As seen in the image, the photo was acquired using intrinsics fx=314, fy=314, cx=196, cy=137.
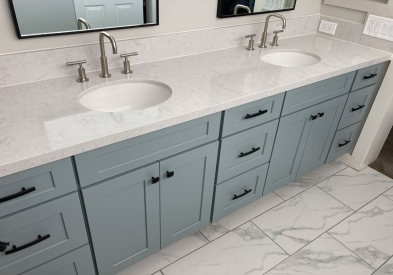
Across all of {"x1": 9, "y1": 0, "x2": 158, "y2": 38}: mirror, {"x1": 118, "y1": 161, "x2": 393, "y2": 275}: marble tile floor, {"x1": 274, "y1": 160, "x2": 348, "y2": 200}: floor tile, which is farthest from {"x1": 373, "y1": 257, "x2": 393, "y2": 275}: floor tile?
{"x1": 9, "y1": 0, "x2": 158, "y2": 38}: mirror

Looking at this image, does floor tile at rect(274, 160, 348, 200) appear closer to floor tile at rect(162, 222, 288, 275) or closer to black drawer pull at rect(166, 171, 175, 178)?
floor tile at rect(162, 222, 288, 275)

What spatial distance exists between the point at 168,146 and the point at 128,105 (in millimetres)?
351

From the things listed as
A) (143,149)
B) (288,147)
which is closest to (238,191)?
(288,147)

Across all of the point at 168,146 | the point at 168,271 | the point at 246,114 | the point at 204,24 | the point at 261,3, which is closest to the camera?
the point at 168,146

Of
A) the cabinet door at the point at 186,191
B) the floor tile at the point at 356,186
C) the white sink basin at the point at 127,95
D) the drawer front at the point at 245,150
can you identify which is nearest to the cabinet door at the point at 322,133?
the floor tile at the point at 356,186

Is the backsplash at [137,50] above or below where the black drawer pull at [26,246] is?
above

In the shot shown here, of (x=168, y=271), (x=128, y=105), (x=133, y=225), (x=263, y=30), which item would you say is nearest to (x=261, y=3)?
(x=263, y=30)

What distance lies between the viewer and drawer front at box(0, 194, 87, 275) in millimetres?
994

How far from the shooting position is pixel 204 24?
1.75 metres

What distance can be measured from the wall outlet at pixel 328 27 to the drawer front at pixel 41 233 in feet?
6.62

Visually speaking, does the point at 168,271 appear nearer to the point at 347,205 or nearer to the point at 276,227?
the point at 276,227

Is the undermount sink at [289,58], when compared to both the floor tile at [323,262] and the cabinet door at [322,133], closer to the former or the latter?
the cabinet door at [322,133]

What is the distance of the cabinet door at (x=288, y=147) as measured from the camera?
1.69 metres

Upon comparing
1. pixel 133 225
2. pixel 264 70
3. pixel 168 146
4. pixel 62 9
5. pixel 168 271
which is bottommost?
pixel 168 271
